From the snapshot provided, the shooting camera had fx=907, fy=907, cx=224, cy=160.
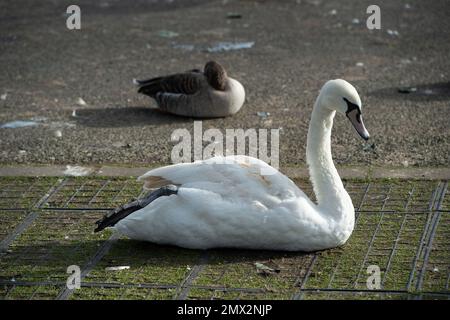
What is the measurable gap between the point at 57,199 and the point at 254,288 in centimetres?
251

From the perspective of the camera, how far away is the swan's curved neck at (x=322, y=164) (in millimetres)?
6770

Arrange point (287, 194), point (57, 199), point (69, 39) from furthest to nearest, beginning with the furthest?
point (69, 39)
point (57, 199)
point (287, 194)

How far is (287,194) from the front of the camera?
661 centimetres

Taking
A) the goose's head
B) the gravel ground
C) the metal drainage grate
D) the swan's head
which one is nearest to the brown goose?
the goose's head

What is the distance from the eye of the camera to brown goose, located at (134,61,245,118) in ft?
33.4

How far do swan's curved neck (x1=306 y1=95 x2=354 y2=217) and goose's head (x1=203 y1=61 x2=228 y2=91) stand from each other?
3.53 m

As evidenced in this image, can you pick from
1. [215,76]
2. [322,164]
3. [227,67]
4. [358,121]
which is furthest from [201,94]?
[358,121]

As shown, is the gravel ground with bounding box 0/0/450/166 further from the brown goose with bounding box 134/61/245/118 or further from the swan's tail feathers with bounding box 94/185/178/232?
the swan's tail feathers with bounding box 94/185/178/232

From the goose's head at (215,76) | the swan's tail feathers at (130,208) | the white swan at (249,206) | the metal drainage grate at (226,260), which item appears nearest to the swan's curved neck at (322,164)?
the white swan at (249,206)

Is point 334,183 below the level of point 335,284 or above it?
above

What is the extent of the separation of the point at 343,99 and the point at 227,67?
5.49 metres

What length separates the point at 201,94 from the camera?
10258mm
